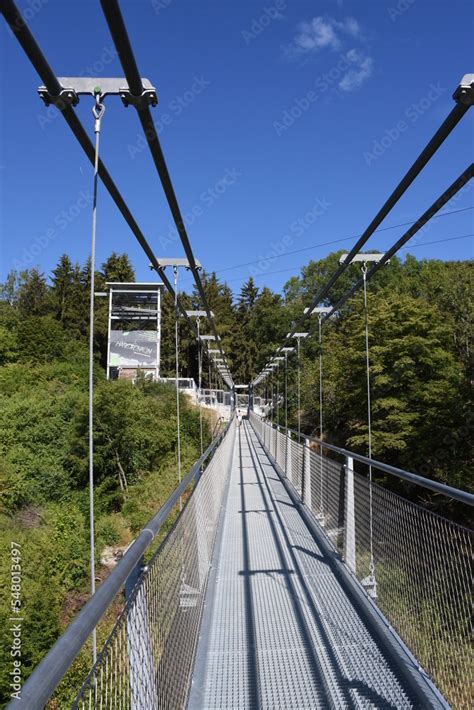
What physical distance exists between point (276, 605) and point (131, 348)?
83.4ft

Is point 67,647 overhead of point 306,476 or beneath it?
overhead

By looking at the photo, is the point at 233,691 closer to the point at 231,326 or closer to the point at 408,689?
the point at 408,689

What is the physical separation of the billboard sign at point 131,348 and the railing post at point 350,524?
2457 centimetres

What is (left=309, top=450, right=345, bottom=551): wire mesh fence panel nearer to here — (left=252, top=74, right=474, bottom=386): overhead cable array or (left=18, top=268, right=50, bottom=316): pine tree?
(left=252, top=74, right=474, bottom=386): overhead cable array

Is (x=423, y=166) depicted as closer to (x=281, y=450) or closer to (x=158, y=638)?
(x=158, y=638)

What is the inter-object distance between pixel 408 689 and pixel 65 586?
1231 cm

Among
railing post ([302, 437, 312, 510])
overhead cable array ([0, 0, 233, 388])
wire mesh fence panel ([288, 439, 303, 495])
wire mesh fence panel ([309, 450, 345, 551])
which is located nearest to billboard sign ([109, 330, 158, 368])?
wire mesh fence panel ([288, 439, 303, 495])

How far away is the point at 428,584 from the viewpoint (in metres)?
2.10

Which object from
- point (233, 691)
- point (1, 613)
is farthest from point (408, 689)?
point (1, 613)

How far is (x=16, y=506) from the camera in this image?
1658cm

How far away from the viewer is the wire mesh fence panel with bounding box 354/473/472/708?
1791 mm

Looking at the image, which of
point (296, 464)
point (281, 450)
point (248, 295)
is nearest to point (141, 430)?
point (281, 450)

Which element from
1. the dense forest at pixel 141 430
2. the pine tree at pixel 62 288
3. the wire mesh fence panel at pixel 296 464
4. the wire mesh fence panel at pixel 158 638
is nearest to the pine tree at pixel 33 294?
the pine tree at pixel 62 288

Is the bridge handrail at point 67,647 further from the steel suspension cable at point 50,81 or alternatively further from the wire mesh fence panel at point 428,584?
the steel suspension cable at point 50,81
